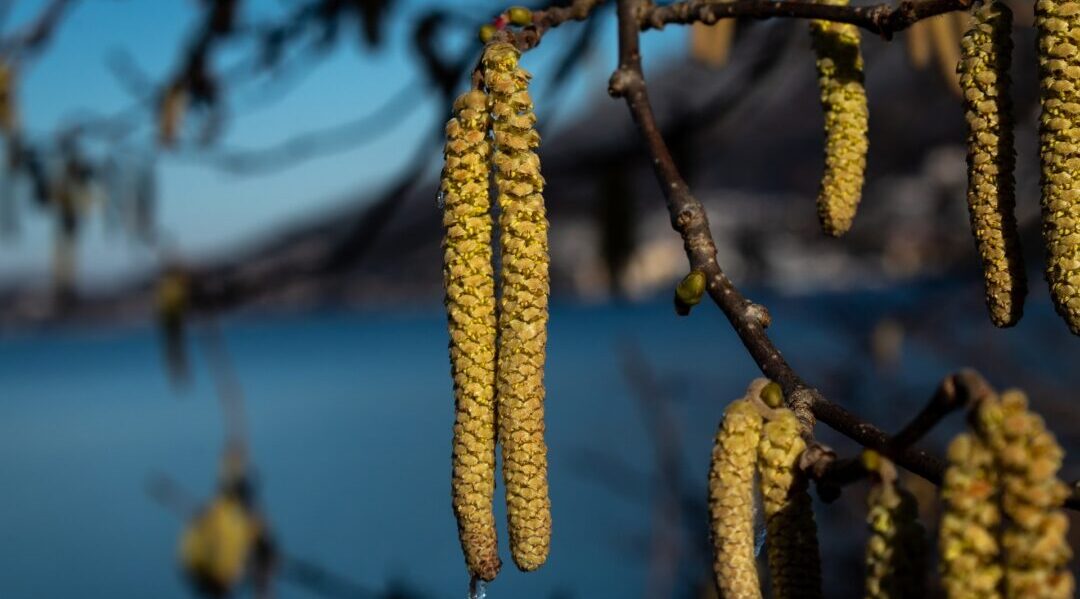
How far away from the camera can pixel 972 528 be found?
0.59m

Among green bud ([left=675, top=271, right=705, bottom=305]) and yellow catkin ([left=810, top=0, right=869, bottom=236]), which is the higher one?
yellow catkin ([left=810, top=0, right=869, bottom=236])

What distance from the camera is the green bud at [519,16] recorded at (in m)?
1.03

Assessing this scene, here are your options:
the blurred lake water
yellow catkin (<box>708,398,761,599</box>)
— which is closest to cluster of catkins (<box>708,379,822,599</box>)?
yellow catkin (<box>708,398,761,599</box>)

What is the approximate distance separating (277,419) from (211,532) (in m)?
30.5

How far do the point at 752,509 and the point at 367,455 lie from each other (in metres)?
24.1

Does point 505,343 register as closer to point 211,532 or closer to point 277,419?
point 211,532

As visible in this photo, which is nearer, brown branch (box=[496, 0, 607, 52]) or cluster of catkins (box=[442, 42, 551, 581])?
cluster of catkins (box=[442, 42, 551, 581])

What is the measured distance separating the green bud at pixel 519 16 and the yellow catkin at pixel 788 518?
493 millimetres

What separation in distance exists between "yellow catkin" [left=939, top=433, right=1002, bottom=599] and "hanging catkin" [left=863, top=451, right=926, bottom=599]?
0.03 meters

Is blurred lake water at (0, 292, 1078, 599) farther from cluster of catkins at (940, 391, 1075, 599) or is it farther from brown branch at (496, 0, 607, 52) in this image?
cluster of catkins at (940, 391, 1075, 599)

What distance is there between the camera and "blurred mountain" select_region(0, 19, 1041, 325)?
2.85 metres

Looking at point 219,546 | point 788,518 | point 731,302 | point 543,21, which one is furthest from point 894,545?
point 219,546

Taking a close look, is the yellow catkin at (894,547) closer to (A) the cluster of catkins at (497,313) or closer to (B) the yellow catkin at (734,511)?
(B) the yellow catkin at (734,511)

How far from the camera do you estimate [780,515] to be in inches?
29.5
